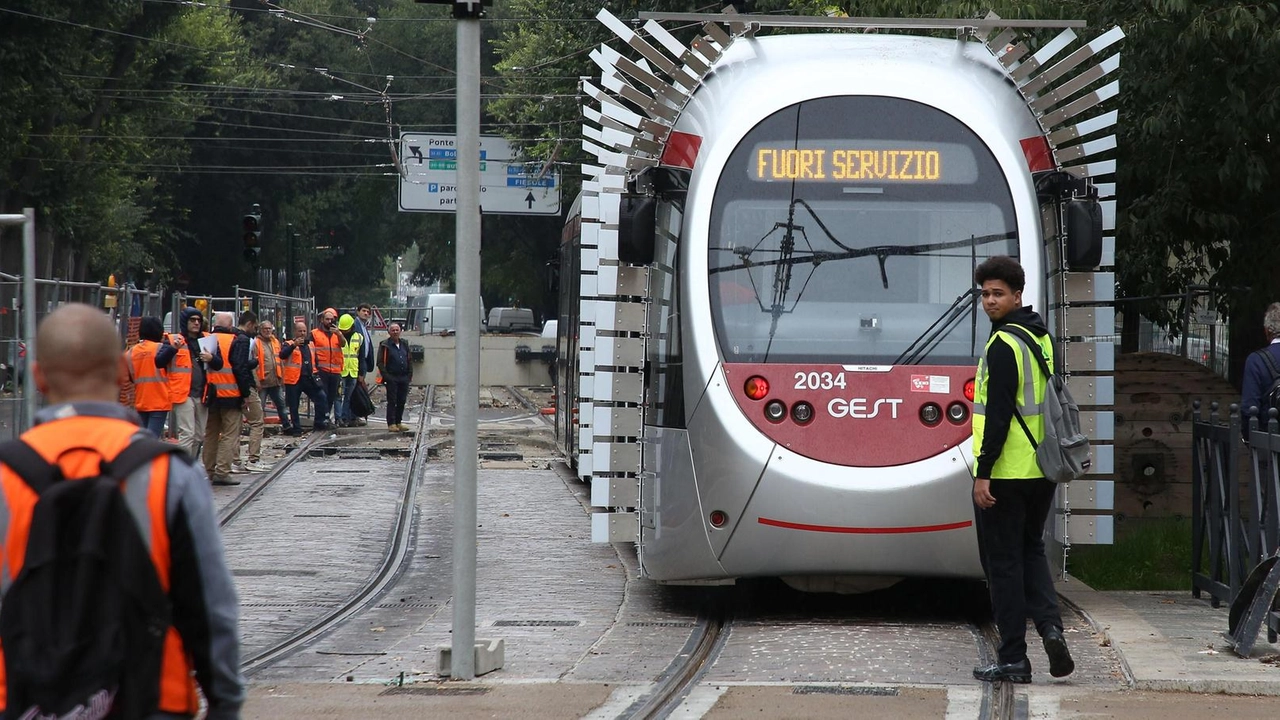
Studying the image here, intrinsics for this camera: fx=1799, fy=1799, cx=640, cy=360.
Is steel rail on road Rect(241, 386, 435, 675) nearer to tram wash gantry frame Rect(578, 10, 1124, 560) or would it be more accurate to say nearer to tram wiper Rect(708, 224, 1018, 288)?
tram wash gantry frame Rect(578, 10, 1124, 560)

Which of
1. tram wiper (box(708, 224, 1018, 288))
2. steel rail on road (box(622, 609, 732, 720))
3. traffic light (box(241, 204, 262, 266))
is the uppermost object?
traffic light (box(241, 204, 262, 266))

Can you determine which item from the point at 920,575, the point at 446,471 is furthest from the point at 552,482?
the point at 920,575

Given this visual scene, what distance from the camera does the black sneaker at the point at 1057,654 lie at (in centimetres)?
757

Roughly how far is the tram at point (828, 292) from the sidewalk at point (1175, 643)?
0.90 metres

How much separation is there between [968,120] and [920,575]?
2.46 metres

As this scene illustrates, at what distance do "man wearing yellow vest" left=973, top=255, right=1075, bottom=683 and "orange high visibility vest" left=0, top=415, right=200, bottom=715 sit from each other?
15.1ft

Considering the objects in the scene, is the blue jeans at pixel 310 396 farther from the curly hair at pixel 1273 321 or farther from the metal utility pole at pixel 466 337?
the metal utility pole at pixel 466 337

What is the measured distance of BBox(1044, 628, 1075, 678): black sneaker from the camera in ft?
24.8

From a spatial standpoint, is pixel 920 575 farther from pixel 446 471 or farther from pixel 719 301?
pixel 446 471

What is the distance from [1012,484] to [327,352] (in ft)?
63.4

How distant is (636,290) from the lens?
10.1 meters

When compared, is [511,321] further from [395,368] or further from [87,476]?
[87,476]

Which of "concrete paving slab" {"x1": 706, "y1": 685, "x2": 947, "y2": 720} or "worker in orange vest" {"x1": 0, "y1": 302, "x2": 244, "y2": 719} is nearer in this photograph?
"worker in orange vest" {"x1": 0, "y1": 302, "x2": 244, "y2": 719}

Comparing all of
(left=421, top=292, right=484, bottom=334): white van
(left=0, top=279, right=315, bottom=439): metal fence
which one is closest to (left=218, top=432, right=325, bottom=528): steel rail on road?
(left=0, top=279, right=315, bottom=439): metal fence
